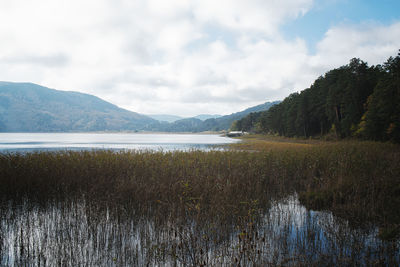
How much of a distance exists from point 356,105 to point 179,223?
43.2 meters

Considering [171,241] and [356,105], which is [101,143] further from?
[356,105]

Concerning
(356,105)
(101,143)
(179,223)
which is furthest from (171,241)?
(101,143)

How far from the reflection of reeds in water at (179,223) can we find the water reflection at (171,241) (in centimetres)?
3

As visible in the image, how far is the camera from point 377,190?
786 cm

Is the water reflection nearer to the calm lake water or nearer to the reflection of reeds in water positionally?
the reflection of reeds in water

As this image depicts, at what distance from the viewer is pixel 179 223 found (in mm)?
5391

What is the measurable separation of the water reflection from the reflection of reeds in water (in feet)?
0.09

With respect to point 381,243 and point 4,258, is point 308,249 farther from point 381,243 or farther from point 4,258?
point 4,258

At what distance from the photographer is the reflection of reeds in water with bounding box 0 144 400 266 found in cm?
443

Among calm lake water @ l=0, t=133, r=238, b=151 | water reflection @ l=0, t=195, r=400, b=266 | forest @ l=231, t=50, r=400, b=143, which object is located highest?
forest @ l=231, t=50, r=400, b=143

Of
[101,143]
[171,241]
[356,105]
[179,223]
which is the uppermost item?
[356,105]

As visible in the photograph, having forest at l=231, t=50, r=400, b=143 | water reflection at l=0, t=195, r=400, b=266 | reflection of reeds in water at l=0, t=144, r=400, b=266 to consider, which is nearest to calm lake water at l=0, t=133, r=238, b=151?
reflection of reeds in water at l=0, t=144, r=400, b=266

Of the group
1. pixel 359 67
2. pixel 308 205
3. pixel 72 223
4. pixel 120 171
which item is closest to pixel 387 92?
pixel 359 67

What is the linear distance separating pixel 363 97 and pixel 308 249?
1717 inches
